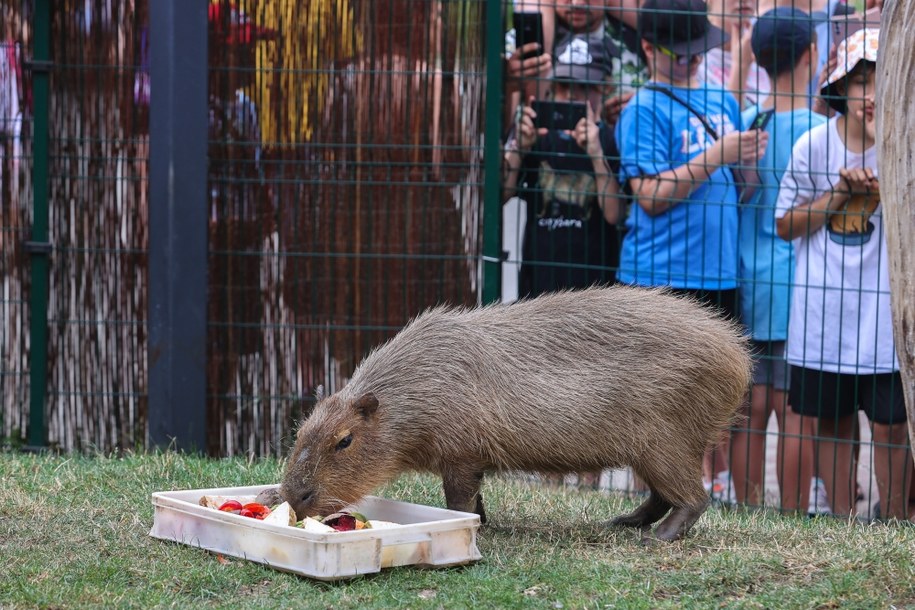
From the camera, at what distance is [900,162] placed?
4.37m

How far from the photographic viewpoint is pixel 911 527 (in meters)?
5.92

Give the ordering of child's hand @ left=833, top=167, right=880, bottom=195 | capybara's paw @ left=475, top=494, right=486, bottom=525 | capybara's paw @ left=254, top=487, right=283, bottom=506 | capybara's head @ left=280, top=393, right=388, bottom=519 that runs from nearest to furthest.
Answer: capybara's head @ left=280, top=393, right=388, bottom=519 < capybara's paw @ left=254, top=487, right=283, bottom=506 < capybara's paw @ left=475, top=494, right=486, bottom=525 < child's hand @ left=833, top=167, right=880, bottom=195

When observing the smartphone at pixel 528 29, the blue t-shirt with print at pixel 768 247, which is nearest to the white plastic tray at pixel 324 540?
the blue t-shirt with print at pixel 768 247

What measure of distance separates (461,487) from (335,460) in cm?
52

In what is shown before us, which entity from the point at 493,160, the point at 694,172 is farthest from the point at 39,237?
the point at 694,172

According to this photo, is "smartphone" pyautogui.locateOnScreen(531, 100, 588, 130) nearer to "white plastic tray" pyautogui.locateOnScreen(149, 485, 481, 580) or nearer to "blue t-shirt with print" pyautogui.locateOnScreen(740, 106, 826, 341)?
"blue t-shirt with print" pyautogui.locateOnScreen(740, 106, 826, 341)

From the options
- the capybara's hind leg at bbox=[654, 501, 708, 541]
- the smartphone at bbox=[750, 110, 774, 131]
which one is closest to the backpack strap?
the smartphone at bbox=[750, 110, 774, 131]

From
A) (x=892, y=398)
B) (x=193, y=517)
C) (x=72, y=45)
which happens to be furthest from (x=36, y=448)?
(x=892, y=398)

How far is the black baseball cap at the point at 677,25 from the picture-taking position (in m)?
7.21

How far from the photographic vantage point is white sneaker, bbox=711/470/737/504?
23.7 ft

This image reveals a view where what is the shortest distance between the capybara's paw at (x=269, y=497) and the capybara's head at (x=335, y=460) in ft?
0.36

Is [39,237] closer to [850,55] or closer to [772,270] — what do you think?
[772,270]

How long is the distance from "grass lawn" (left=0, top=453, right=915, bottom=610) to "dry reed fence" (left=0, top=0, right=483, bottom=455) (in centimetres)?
184

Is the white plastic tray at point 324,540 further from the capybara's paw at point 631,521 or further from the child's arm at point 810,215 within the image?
the child's arm at point 810,215
